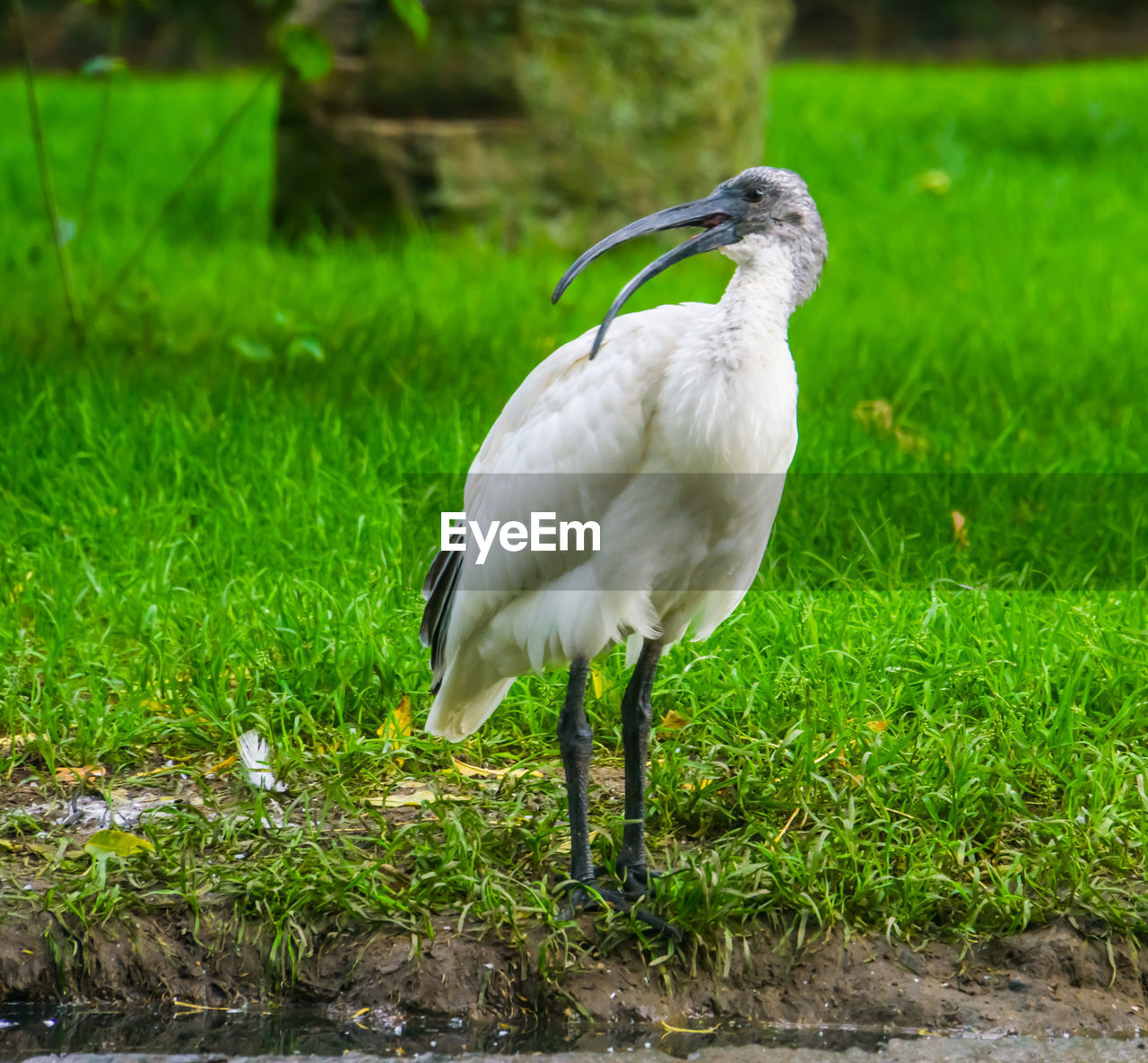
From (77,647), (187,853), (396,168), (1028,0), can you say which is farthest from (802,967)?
(1028,0)

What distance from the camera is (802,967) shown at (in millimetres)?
2756

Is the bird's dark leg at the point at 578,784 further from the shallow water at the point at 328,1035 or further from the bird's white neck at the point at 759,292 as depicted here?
the bird's white neck at the point at 759,292

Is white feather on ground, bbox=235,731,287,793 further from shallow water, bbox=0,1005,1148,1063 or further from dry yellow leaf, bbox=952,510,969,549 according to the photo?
dry yellow leaf, bbox=952,510,969,549

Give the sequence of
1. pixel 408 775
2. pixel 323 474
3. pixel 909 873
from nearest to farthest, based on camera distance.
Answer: pixel 909 873 < pixel 408 775 < pixel 323 474

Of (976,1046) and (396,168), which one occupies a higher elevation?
(396,168)

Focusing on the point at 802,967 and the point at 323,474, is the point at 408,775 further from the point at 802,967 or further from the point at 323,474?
the point at 323,474

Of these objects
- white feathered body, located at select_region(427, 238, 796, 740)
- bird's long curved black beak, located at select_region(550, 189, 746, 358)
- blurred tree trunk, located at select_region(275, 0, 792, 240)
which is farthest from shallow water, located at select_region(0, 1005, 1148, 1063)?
blurred tree trunk, located at select_region(275, 0, 792, 240)

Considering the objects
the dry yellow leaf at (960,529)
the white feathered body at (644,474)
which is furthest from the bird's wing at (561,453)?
the dry yellow leaf at (960,529)

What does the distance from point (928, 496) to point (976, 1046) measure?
2.18 meters

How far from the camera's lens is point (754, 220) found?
2.59m

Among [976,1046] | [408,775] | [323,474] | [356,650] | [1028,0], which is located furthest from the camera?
[1028,0]

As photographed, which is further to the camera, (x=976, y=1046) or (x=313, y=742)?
(x=313, y=742)

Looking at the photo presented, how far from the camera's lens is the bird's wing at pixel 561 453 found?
101 inches

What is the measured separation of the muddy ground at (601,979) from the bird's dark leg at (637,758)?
0.18 metres
